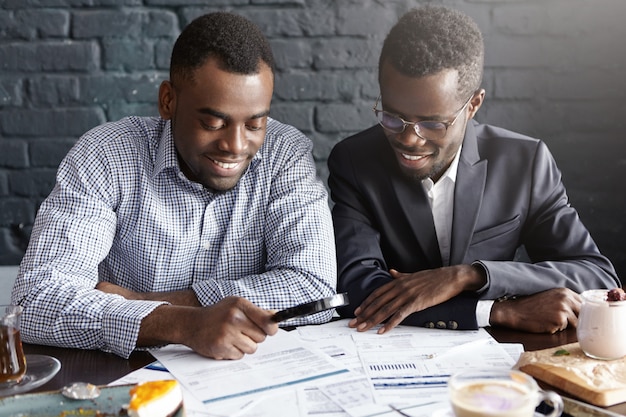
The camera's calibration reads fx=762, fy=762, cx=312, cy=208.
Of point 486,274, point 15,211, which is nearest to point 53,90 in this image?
point 15,211

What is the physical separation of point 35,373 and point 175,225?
59cm

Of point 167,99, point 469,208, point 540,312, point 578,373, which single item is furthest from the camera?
point 469,208

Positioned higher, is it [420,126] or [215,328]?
[420,126]

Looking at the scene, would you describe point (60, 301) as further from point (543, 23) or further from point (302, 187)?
point (543, 23)

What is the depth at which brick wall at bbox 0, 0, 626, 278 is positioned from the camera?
2412 mm

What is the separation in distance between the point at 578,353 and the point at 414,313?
37 cm

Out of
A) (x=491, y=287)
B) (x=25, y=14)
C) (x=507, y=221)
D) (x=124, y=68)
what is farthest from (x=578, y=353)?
(x=25, y=14)

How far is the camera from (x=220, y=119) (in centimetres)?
178

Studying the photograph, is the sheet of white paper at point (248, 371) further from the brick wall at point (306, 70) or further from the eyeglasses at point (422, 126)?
the brick wall at point (306, 70)

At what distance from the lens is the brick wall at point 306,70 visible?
241 cm

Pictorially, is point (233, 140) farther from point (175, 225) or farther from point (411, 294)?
point (411, 294)

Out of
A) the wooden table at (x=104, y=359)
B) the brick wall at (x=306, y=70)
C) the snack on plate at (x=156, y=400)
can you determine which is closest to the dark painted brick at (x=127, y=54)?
the brick wall at (x=306, y=70)

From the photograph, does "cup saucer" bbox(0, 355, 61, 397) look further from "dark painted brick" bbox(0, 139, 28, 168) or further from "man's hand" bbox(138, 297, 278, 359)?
"dark painted brick" bbox(0, 139, 28, 168)

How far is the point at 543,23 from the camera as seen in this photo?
2.50m
